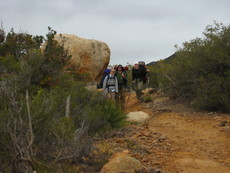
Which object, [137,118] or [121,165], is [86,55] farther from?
[121,165]

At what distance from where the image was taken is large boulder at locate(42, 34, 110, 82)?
17.4m

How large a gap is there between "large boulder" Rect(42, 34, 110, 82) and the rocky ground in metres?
8.53

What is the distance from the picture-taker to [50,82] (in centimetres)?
922

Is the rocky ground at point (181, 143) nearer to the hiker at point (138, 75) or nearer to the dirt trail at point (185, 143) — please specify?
the dirt trail at point (185, 143)

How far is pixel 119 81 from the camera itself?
404 inches

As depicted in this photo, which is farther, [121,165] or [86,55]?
[86,55]

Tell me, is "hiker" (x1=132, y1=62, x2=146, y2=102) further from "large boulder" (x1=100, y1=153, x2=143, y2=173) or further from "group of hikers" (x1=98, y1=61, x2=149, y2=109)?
"large boulder" (x1=100, y1=153, x2=143, y2=173)

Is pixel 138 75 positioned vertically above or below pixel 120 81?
above

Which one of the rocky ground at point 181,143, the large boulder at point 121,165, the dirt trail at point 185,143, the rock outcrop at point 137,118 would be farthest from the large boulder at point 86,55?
the large boulder at point 121,165

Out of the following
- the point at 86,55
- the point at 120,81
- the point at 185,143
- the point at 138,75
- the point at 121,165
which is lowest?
the point at 185,143

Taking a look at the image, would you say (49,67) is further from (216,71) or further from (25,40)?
(216,71)

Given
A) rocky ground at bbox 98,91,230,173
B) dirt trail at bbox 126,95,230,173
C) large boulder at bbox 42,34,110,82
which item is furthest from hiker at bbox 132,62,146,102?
large boulder at bbox 42,34,110,82

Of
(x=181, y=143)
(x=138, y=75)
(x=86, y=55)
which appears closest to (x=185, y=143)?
(x=181, y=143)

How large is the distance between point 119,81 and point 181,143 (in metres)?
4.45
